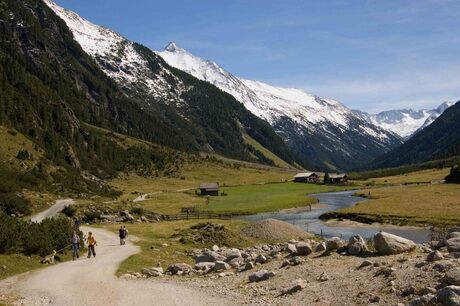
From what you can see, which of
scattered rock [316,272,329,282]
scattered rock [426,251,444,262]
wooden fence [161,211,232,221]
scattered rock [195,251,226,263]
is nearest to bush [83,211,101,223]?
wooden fence [161,211,232,221]

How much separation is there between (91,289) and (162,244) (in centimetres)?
2778

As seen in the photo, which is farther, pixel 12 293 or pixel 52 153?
pixel 52 153

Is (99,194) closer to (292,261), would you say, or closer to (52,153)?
(52,153)

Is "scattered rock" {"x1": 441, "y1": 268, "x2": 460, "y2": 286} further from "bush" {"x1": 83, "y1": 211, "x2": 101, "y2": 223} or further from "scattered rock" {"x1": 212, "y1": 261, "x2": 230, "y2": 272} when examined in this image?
"bush" {"x1": 83, "y1": 211, "x2": 101, "y2": 223}

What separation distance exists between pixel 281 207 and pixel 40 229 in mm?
90649

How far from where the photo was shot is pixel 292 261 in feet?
120

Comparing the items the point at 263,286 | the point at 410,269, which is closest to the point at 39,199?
the point at 263,286

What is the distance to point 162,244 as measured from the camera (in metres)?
60.7

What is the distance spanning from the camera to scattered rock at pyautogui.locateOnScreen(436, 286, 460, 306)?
71.7 feet

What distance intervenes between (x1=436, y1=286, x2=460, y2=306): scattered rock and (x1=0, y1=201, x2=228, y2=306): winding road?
1140 cm

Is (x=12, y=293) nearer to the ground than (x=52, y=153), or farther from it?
nearer to the ground

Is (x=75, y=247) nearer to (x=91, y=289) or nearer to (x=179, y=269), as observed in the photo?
(x=179, y=269)

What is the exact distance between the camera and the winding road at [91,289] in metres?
29.8

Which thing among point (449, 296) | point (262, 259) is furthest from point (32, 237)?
point (449, 296)
